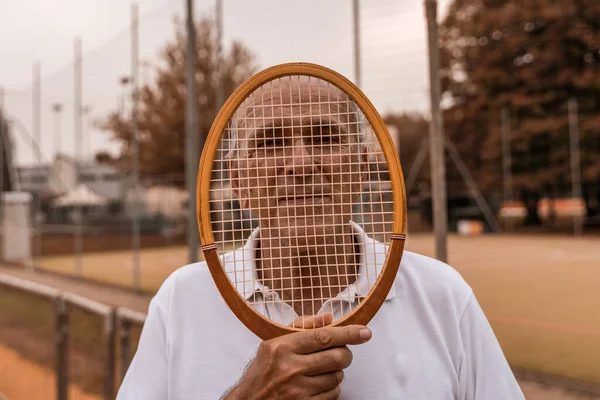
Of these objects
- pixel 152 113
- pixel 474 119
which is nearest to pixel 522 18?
pixel 474 119

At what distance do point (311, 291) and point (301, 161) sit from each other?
29 centimetres

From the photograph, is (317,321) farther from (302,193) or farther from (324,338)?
(302,193)

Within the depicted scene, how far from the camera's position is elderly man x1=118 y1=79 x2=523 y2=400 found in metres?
1.18

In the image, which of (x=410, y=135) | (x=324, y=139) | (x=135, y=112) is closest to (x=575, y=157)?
(x=410, y=135)

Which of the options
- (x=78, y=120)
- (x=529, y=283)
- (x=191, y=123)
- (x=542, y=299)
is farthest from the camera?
(x=78, y=120)

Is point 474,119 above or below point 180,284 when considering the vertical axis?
above

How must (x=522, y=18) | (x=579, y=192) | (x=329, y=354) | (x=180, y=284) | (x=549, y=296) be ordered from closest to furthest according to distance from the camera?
(x=329, y=354) < (x=180, y=284) < (x=549, y=296) < (x=579, y=192) < (x=522, y=18)

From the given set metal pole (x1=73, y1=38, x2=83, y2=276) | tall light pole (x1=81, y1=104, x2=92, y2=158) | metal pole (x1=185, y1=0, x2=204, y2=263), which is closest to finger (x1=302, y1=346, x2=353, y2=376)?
metal pole (x1=185, y1=0, x2=204, y2=263)

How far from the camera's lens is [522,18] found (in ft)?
54.1

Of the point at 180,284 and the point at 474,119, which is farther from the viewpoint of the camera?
the point at 474,119

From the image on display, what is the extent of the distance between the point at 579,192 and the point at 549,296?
859 centimetres

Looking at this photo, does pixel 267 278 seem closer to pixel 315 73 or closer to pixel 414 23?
pixel 315 73

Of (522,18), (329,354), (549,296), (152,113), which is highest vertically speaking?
(522,18)

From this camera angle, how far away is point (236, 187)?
52.7 inches
